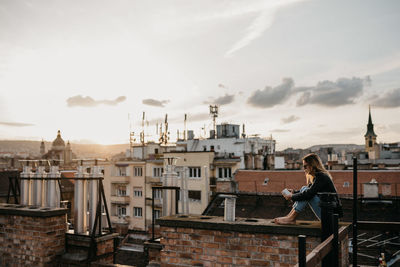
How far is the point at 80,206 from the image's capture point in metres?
5.06

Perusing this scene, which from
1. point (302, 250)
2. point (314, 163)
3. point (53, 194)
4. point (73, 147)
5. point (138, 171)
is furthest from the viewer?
point (73, 147)

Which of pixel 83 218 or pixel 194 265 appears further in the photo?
pixel 83 218

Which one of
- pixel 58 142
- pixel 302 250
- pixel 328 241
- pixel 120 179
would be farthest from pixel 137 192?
pixel 58 142

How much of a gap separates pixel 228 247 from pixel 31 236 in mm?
2809

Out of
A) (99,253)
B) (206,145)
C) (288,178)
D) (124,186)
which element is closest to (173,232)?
(99,253)

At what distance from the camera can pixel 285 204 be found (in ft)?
66.0

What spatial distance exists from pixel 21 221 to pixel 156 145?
142ft

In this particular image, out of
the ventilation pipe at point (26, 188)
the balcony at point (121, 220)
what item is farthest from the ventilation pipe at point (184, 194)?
the balcony at point (121, 220)

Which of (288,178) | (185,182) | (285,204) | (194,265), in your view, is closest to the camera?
(194,265)

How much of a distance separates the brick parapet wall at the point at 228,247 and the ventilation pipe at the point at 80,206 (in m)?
1.53

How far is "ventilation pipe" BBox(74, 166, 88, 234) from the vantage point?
505 cm

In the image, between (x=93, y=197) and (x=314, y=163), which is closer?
(x=314, y=163)

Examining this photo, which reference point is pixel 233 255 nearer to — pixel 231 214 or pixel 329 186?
pixel 231 214

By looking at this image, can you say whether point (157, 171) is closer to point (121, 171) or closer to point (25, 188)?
point (121, 171)
